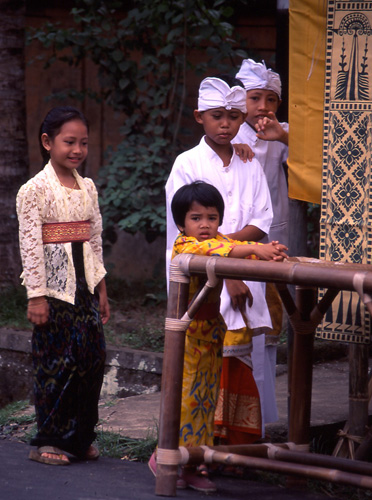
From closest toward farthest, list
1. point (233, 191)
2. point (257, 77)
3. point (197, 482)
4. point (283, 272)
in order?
point (283, 272) → point (197, 482) → point (233, 191) → point (257, 77)

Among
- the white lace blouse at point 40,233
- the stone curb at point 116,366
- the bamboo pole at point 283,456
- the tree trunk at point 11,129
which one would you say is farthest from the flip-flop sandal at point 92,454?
the tree trunk at point 11,129

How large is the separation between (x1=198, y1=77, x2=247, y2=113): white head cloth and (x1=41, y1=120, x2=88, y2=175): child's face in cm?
61

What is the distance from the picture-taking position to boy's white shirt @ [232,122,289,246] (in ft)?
15.6

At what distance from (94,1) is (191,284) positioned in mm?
4150

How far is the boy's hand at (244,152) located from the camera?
4.44 m

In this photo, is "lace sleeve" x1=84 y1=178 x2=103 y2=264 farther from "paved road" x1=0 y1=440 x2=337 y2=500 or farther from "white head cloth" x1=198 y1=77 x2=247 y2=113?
"paved road" x1=0 y1=440 x2=337 y2=500

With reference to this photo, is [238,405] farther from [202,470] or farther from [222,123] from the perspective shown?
[222,123]

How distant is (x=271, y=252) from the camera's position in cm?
360

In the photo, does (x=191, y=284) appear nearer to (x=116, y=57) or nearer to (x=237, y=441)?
(x=237, y=441)

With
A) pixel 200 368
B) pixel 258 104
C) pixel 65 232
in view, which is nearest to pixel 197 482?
pixel 200 368

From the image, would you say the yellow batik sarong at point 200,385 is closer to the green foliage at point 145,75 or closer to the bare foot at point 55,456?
the bare foot at point 55,456

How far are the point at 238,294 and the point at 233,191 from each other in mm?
517

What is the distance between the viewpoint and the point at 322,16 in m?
4.21

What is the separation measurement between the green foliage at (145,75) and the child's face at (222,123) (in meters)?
2.77
